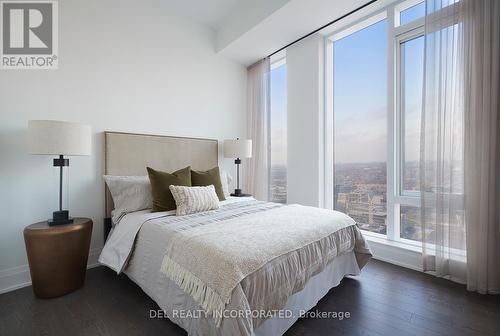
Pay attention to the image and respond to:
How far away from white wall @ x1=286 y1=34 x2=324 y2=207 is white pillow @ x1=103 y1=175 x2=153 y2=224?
2103 millimetres

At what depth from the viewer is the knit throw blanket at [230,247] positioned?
118cm

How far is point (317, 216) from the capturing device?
201cm

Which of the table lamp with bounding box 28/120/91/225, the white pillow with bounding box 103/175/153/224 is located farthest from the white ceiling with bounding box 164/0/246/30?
the white pillow with bounding box 103/175/153/224

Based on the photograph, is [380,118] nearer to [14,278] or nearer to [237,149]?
[237,149]

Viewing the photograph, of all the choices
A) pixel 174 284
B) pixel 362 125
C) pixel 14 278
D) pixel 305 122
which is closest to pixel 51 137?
pixel 14 278

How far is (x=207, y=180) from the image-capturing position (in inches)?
108

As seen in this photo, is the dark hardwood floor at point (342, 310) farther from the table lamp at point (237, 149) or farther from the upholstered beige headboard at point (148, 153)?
the table lamp at point (237, 149)

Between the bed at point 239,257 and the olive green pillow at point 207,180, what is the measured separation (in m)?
0.18

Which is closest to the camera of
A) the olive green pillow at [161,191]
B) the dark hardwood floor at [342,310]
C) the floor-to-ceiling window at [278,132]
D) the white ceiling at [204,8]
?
the dark hardwood floor at [342,310]

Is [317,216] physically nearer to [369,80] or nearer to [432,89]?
[432,89]

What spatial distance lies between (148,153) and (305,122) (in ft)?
7.35

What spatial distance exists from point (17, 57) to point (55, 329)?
2457 millimetres

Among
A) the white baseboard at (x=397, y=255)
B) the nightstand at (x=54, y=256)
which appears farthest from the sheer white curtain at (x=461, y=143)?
the nightstand at (x=54, y=256)

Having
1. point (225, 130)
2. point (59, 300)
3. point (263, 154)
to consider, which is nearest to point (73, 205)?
point (59, 300)
